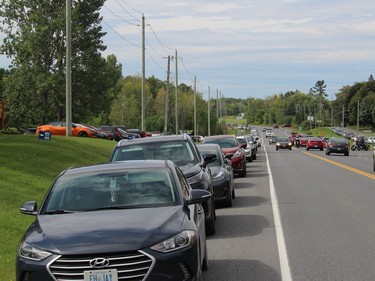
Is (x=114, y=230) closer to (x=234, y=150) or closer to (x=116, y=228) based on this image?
(x=116, y=228)

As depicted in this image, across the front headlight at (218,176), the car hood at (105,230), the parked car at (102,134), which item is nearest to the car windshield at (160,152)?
the front headlight at (218,176)

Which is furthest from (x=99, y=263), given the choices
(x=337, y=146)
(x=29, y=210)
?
(x=337, y=146)

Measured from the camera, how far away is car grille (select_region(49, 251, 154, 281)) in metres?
5.11

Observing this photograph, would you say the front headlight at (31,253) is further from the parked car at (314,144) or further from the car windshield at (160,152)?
→ the parked car at (314,144)

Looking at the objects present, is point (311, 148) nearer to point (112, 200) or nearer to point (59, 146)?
point (59, 146)

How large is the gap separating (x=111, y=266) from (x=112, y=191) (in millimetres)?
1638

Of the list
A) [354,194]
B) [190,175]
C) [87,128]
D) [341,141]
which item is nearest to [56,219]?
[190,175]

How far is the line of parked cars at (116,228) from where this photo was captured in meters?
5.15

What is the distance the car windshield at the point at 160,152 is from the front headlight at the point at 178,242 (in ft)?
18.1

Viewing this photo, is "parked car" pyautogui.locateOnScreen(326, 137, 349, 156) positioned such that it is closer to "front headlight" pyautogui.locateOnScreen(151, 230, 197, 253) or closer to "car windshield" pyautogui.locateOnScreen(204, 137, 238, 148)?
"car windshield" pyautogui.locateOnScreen(204, 137, 238, 148)

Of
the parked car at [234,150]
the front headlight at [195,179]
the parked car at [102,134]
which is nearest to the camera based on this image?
the front headlight at [195,179]

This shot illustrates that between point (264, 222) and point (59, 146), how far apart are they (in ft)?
57.5

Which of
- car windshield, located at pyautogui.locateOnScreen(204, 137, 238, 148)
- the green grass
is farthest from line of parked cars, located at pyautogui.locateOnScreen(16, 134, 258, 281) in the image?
car windshield, located at pyautogui.locateOnScreen(204, 137, 238, 148)

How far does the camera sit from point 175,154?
1179cm
